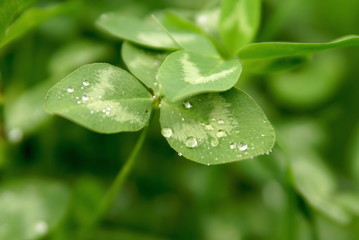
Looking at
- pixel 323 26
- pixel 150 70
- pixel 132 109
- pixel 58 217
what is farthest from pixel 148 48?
pixel 323 26

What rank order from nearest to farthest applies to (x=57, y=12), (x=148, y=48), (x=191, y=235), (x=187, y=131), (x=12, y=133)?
(x=187, y=131) < (x=148, y=48) < (x=57, y=12) < (x=12, y=133) < (x=191, y=235)

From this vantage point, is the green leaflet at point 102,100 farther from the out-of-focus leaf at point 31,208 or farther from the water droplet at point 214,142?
the out-of-focus leaf at point 31,208

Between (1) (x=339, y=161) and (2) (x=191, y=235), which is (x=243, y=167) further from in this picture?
(1) (x=339, y=161)

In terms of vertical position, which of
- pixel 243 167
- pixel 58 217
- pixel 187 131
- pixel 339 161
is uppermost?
pixel 187 131

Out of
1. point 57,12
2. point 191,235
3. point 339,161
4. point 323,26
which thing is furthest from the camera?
point 323,26

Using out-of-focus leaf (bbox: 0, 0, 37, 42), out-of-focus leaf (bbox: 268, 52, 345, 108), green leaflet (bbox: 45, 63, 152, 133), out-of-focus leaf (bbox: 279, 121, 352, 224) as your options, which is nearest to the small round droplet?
green leaflet (bbox: 45, 63, 152, 133)

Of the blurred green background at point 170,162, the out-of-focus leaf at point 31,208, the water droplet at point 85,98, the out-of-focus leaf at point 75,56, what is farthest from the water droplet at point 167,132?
the out-of-focus leaf at point 75,56

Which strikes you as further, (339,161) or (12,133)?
(339,161)
